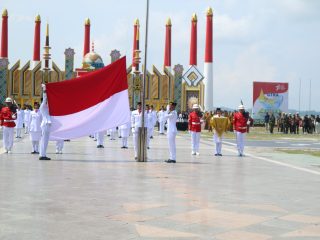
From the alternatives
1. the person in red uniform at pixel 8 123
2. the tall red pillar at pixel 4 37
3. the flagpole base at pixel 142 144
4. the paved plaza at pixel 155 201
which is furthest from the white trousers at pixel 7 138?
the tall red pillar at pixel 4 37

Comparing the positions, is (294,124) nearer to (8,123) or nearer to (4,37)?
(8,123)

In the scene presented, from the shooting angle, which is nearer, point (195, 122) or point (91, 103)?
point (91, 103)

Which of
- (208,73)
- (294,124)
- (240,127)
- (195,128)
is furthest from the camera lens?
(208,73)

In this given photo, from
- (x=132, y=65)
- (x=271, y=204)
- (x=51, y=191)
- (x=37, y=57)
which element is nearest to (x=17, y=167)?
(x=51, y=191)

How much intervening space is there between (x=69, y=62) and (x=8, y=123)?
3717cm

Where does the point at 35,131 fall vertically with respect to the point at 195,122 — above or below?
below

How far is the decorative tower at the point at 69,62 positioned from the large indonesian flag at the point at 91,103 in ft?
128

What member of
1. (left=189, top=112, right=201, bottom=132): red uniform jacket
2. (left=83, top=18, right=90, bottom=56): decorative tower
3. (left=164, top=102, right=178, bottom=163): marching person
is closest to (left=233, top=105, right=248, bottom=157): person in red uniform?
(left=189, top=112, right=201, bottom=132): red uniform jacket

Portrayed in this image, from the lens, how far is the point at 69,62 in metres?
55.2

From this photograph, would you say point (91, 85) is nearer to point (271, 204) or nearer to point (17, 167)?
point (17, 167)

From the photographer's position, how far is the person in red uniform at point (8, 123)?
60.0 ft

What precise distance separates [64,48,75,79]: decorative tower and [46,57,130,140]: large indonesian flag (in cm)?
3889

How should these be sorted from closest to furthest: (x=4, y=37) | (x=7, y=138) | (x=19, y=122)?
(x=7, y=138)
(x=19, y=122)
(x=4, y=37)

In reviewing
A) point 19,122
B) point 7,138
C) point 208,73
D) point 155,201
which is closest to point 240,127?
point 7,138
